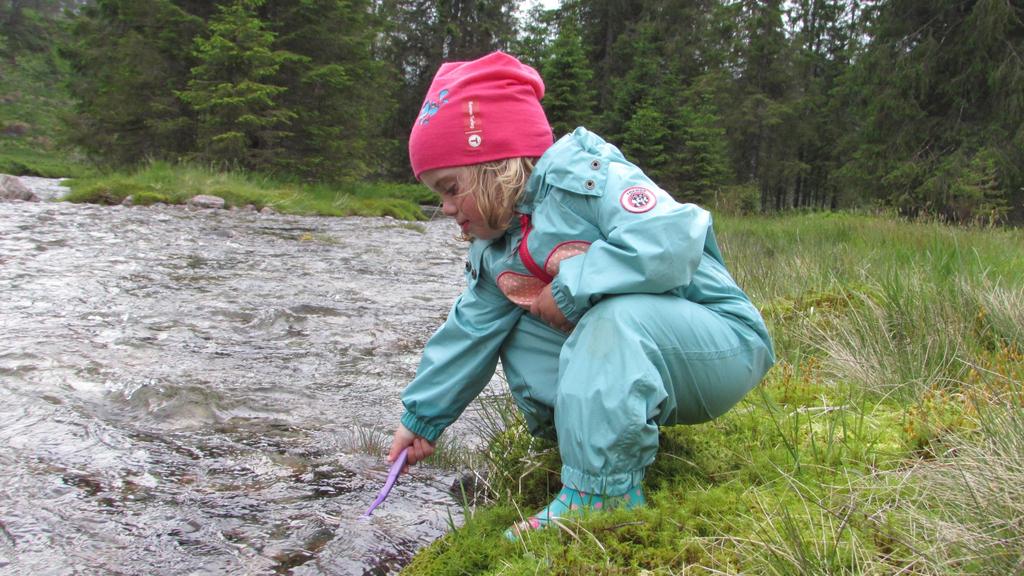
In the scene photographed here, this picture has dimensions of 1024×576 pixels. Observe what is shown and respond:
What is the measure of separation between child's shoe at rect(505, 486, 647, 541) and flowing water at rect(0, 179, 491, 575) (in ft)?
1.25

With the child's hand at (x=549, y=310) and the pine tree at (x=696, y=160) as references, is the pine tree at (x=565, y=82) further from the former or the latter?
the child's hand at (x=549, y=310)

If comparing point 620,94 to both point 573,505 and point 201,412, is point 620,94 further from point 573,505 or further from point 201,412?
point 573,505

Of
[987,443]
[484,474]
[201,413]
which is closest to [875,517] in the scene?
[987,443]

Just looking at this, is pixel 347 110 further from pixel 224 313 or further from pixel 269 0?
pixel 224 313

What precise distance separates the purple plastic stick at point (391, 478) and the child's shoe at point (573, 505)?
Answer: 41 centimetres

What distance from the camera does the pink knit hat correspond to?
2008 millimetres

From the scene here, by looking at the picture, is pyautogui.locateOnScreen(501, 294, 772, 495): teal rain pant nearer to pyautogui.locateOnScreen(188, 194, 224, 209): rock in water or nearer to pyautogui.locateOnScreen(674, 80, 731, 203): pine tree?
pyautogui.locateOnScreen(188, 194, 224, 209): rock in water

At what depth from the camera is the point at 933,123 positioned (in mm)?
17062

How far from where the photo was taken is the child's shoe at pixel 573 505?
1.66 m

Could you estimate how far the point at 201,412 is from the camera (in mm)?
2891

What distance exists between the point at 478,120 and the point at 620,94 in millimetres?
22499

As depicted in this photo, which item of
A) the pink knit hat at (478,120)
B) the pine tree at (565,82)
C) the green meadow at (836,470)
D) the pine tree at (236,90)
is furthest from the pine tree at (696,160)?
the pink knit hat at (478,120)

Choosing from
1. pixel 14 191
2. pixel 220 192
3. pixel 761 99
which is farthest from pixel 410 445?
pixel 761 99

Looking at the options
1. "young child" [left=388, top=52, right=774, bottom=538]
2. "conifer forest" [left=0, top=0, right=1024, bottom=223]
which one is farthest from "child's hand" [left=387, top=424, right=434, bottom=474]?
"conifer forest" [left=0, top=0, right=1024, bottom=223]
